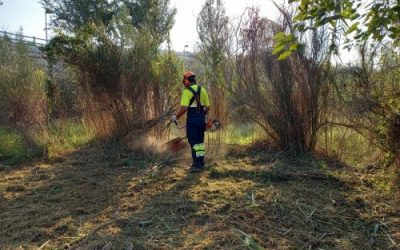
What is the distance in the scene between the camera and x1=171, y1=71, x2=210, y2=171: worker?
6887 millimetres

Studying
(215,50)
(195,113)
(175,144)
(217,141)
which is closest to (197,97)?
(195,113)

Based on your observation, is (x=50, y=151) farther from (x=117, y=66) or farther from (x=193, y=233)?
(x=193, y=233)

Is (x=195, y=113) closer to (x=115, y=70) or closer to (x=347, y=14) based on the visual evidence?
(x=115, y=70)

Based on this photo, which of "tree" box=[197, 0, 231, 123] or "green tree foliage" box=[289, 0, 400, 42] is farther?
"tree" box=[197, 0, 231, 123]

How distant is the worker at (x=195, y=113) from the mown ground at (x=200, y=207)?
0.29 m

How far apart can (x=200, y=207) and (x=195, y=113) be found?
7.72ft

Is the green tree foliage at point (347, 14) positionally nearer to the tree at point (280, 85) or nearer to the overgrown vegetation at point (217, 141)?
the overgrown vegetation at point (217, 141)

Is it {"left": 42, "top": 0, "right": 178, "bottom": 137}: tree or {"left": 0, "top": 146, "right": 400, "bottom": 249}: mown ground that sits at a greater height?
{"left": 42, "top": 0, "right": 178, "bottom": 137}: tree

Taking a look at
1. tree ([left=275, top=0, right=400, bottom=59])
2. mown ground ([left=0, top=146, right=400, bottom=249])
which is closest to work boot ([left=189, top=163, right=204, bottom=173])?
mown ground ([left=0, top=146, right=400, bottom=249])

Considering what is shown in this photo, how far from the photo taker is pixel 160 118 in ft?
28.3

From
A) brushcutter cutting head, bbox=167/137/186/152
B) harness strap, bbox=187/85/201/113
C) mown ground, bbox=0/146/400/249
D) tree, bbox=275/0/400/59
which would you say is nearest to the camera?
tree, bbox=275/0/400/59

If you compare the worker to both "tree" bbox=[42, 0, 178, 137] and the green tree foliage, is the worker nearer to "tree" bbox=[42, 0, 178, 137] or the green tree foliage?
"tree" bbox=[42, 0, 178, 137]

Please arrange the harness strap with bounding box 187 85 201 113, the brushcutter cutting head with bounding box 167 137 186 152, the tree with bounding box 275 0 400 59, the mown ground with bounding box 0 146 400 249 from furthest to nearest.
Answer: the brushcutter cutting head with bounding box 167 137 186 152 < the harness strap with bounding box 187 85 201 113 < the mown ground with bounding box 0 146 400 249 < the tree with bounding box 275 0 400 59

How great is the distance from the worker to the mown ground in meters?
0.29
